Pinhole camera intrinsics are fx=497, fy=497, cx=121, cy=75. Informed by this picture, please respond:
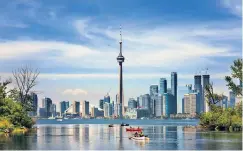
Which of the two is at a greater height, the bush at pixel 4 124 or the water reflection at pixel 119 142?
the bush at pixel 4 124

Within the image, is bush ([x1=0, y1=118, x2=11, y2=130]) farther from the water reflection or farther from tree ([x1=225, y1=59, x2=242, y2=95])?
tree ([x1=225, y1=59, x2=242, y2=95])

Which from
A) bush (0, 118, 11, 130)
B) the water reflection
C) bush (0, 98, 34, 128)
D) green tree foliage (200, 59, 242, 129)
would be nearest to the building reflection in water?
the water reflection

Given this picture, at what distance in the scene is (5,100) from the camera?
106812mm

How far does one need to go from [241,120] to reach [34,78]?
49139 millimetres

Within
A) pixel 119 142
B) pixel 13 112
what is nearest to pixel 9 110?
pixel 13 112

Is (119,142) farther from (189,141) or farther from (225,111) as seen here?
(225,111)

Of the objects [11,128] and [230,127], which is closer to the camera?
[11,128]

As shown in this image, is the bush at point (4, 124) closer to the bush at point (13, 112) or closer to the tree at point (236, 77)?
the bush at point (13, 112)

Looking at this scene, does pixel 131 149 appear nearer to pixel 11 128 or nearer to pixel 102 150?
pixel 102 150

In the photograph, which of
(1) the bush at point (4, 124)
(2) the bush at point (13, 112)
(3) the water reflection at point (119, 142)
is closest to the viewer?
(3) the water reflection at point (119, 142)

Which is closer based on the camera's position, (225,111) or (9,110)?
(9,110)

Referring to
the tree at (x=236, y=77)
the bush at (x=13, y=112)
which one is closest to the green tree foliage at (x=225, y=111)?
the tree at (x=236, y=77)

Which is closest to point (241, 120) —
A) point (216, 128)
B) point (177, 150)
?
point (216, 128)

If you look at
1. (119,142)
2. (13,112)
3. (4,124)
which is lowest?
(119,142)
